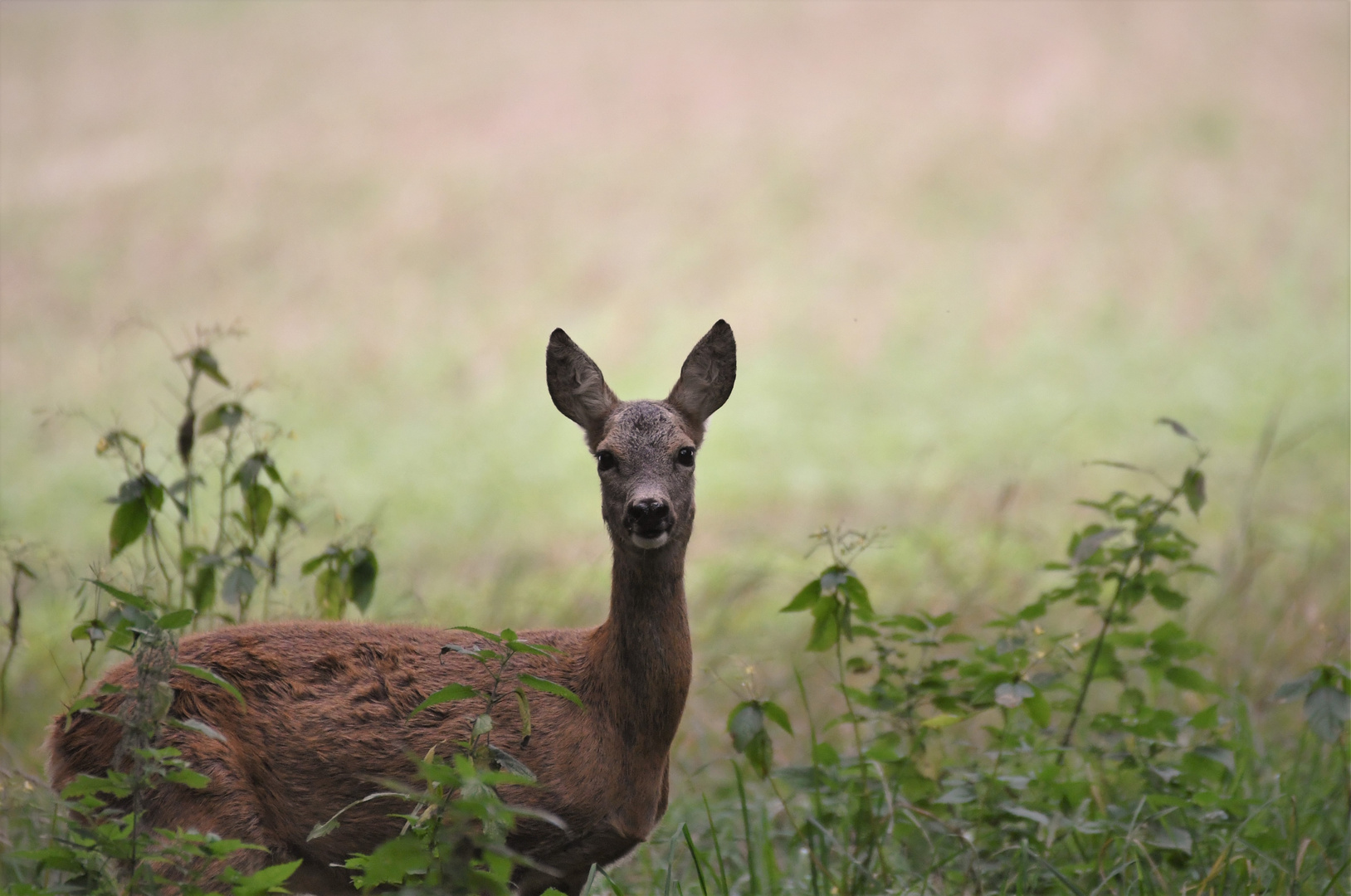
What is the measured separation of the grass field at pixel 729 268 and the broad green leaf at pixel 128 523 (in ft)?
9.96

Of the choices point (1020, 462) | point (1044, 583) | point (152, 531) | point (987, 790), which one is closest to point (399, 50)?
point (1020, 462)

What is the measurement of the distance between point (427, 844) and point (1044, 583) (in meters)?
6.28

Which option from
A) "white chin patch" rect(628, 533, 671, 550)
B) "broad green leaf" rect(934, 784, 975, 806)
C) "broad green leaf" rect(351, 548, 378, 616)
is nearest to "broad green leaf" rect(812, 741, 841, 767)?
"broad green leaf" rect(934, 784, 975, 806)

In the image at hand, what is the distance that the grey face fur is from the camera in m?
3.59

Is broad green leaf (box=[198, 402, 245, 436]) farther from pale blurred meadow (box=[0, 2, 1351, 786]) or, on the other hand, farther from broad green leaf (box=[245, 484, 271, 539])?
pale blurred meadow (box=[0, 2, 1351, 786])

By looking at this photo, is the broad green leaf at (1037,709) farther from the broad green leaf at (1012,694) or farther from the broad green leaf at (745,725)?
the broad green leaf at (745,725)

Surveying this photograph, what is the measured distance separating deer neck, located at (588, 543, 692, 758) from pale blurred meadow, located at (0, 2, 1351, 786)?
3072 millimetres

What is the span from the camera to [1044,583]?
327 inches

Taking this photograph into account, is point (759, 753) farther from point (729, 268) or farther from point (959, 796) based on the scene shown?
point (729, 268)

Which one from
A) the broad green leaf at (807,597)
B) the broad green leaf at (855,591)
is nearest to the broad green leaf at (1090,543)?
the broad green leaf at (855,591)

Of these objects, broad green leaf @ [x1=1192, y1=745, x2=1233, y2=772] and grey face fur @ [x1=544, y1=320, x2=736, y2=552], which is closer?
grey face fur @ [x1=544, y1=320, x2=736, y2=552]

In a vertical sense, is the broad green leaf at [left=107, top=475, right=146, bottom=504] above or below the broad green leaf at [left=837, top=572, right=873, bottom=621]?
above

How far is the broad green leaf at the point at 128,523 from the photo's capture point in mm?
3971

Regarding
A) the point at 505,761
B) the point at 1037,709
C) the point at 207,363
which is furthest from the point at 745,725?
the point at 207,363
